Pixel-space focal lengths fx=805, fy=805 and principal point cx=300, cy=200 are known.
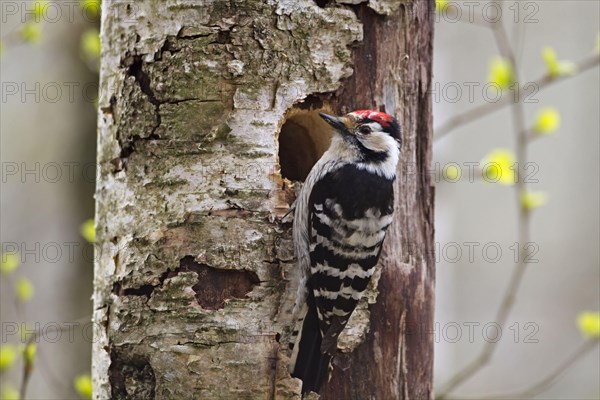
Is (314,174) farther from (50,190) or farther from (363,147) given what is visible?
(50,190)

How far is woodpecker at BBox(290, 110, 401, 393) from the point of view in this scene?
121 inches

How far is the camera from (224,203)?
118 inches

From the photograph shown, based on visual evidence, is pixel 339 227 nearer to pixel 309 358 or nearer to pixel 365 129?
pixel 365 129

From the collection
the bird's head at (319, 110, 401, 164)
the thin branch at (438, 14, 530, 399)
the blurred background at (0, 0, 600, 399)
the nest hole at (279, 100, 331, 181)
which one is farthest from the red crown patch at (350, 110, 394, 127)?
the thin branch at (438, 14, 530, 399)

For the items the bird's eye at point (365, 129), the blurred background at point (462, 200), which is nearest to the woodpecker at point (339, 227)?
the bird's eye at point (365, 129)

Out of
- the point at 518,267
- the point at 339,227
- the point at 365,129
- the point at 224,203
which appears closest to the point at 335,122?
the point at 365,129

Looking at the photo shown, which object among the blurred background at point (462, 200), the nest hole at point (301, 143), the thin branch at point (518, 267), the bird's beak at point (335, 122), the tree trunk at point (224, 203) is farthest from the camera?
the blurred background at point (462, 200)

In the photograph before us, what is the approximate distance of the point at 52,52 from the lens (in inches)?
244

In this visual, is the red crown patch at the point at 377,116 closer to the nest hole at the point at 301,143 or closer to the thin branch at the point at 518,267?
the nest hole at the point at 301,143

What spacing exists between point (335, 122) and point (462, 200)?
789 cm

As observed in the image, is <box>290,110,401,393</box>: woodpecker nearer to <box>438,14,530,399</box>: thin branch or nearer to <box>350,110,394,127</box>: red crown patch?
<box>350,110,394,127</box>: red crown patch

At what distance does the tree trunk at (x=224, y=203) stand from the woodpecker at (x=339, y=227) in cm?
7

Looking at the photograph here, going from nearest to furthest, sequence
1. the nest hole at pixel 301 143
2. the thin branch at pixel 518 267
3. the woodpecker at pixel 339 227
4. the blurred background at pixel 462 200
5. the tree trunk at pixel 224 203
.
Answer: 1. the tree trunk at pixel 224 203
2. the woodpecker at pixel 339 227
3. the nest hole at pixel 301 143
4. the thin branch at pixel 518 267
5. the blurred background at pixel 462 200

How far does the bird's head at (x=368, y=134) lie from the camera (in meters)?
3.29
